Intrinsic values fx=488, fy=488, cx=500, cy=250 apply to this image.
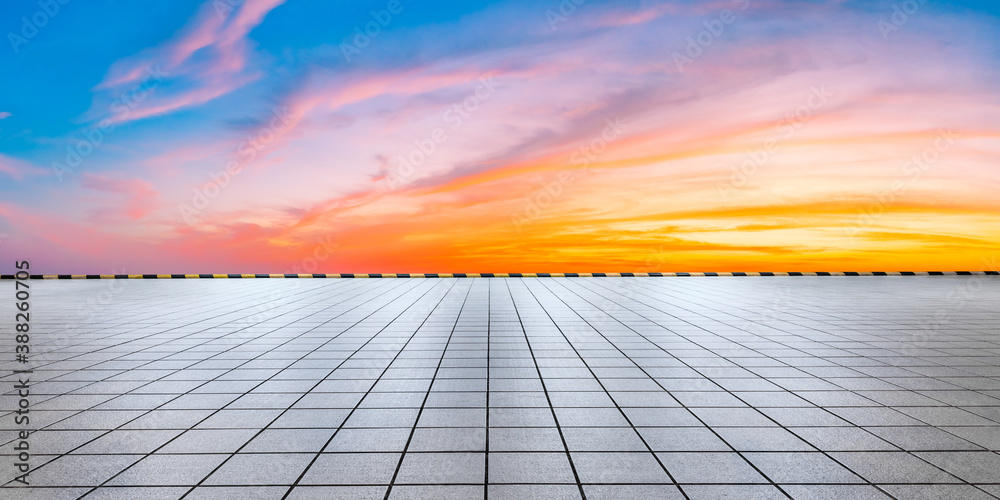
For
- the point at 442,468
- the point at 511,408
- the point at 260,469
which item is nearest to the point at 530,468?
the point at 442,468

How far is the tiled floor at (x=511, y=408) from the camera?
8.44ft

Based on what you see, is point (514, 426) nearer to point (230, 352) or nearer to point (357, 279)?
point (230, 352)

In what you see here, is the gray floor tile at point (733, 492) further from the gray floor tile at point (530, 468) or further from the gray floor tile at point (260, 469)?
the gray floor tile at point (260, 469)

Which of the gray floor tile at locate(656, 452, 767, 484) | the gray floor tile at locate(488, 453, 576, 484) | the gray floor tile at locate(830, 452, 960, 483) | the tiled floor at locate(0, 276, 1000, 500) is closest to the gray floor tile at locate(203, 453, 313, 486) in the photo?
the tiled floor at locate(0, 276, 1000, 500)

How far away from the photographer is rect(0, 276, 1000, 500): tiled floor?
2572 mm

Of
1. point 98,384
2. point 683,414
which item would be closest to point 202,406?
point 98,384

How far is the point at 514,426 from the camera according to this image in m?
3.24

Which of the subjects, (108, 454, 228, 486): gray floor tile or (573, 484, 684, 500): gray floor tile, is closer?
(573, 484, 684, 500): gray floor tile

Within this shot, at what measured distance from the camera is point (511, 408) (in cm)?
359

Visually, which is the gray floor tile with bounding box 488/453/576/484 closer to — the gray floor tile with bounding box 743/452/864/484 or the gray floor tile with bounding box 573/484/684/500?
the gray floor tile with bounding box 573/484/684/500

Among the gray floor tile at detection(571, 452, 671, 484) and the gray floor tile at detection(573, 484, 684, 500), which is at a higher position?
the gray floor tile at detection(571, 452, 671, 484)

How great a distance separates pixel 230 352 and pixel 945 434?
6.48m

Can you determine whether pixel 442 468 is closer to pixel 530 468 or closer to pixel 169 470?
pixel 530 468

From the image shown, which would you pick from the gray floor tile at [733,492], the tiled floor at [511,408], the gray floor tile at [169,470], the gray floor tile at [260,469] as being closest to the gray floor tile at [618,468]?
the tiled floor at [511,408]
